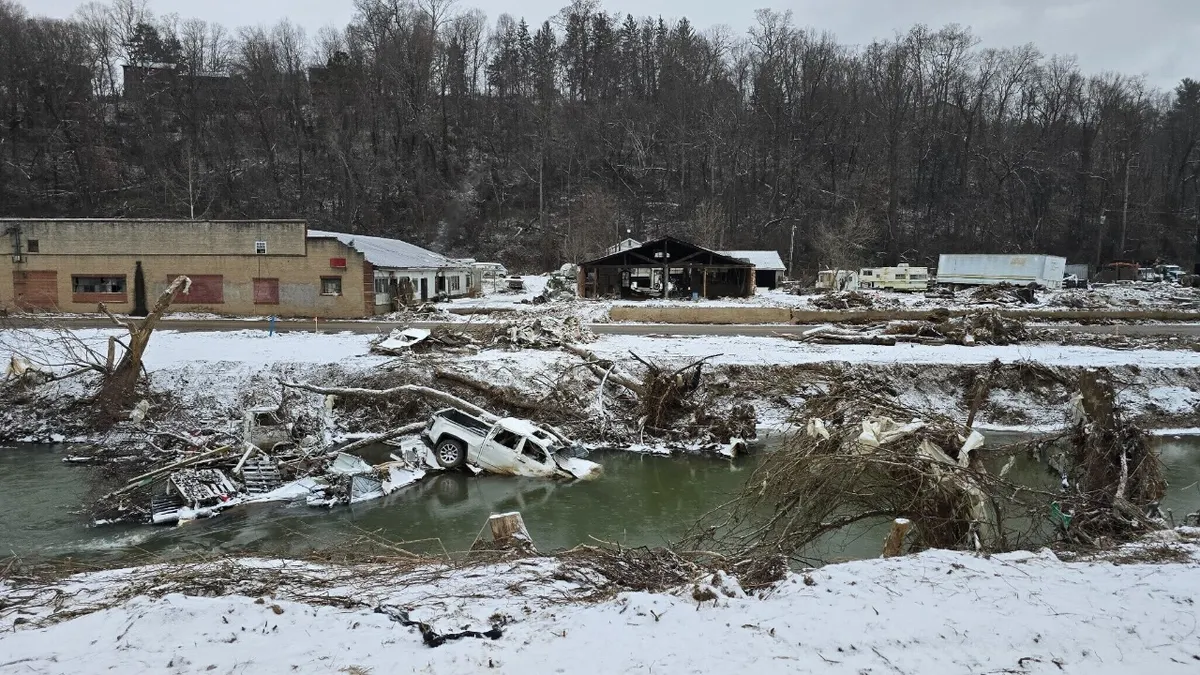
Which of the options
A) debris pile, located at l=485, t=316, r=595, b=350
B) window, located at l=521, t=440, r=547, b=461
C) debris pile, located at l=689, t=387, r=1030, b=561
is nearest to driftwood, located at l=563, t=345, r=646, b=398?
debris pile, located at l=485, t=316, r=595, b=350

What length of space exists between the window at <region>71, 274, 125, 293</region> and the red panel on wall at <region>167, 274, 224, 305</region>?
2449 millimetres

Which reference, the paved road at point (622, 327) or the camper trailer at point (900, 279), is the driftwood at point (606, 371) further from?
the camper trailer at point (900, 279)

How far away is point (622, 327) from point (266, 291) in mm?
17581

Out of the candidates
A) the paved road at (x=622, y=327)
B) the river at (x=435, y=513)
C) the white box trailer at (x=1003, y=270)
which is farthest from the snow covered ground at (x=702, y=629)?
the white box trailer at (x=1003, y=270)

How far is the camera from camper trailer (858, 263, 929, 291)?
51906 mm

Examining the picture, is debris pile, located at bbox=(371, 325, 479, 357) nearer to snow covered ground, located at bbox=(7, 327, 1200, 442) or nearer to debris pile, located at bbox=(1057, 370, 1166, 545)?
snow covered ground, located at bbox=(7, 327, 1200, 442)

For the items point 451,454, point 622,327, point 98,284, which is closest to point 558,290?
point 622,327

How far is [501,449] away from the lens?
1580cm

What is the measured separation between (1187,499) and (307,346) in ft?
79.6

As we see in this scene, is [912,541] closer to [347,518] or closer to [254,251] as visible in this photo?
[347,518]

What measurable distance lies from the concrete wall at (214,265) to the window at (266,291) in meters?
0.15

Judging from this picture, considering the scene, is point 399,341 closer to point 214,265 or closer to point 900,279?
point 214,265

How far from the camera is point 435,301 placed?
41000 millimetres

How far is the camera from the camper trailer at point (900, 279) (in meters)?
51.9
